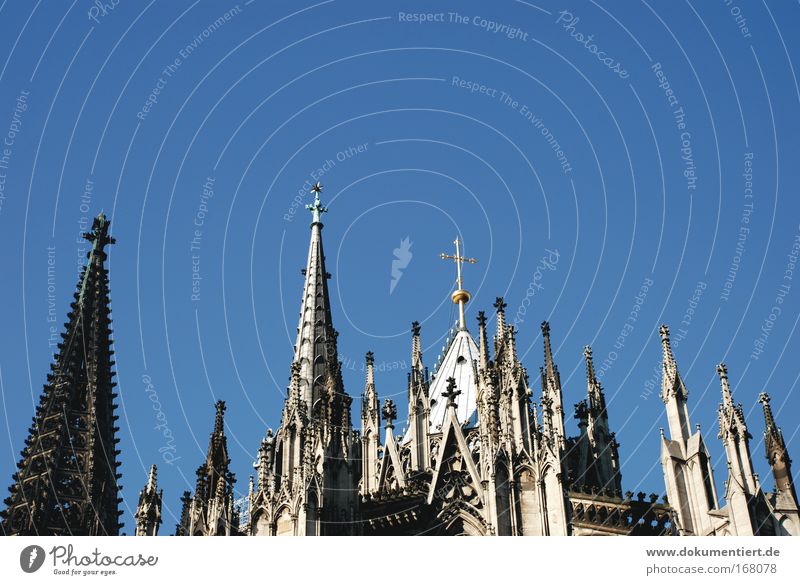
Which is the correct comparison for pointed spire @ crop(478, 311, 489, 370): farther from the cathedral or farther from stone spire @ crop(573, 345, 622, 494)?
stone spire @ crop(573, 345, 622, 494)

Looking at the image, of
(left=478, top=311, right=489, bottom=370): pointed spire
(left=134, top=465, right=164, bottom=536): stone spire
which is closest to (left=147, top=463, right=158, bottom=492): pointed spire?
(left=134, top=465, right=164, bottom=536): stone spire

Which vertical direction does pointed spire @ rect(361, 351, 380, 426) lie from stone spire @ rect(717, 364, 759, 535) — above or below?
above

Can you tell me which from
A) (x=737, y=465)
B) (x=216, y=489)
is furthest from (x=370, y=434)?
(x=737, y=465)

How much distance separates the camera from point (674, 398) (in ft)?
152

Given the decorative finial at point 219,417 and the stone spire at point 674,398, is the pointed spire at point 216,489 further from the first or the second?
the stone spire at point 674,398

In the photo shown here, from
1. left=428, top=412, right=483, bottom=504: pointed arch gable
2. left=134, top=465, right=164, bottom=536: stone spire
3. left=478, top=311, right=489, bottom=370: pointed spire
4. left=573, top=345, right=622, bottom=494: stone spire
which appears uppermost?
left=478, top=311, right=489, bottom=370: pointed spire

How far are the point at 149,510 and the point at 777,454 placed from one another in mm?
22380

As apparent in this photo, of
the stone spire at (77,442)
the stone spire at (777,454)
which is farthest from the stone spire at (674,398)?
the stone spire at (77,442)

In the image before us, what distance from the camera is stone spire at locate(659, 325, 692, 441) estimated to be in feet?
150

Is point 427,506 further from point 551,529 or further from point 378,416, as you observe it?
point 378,416

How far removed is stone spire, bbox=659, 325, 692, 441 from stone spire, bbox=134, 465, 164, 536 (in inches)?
719

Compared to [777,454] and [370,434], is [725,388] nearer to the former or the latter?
[777,454]

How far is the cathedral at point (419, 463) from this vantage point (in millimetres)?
42469
